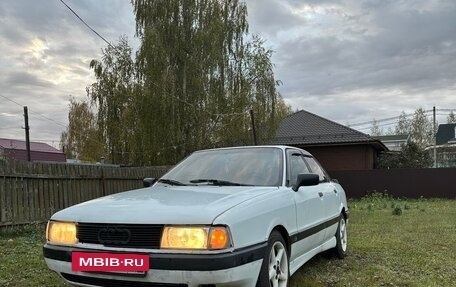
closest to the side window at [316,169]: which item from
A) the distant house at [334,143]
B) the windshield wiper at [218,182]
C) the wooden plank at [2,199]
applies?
the windshield wiper at [218,182]

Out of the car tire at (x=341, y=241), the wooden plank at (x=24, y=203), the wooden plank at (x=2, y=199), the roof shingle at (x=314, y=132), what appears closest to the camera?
the car tire at (x=341, y=241)

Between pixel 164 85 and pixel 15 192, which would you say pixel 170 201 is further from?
pixel 164 85

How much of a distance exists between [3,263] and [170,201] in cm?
342

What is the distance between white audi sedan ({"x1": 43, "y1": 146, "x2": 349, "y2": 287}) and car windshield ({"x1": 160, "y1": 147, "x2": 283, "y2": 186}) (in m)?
0.02

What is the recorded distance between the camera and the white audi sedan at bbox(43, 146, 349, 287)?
10.6 ft

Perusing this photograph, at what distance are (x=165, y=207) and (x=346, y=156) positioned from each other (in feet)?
81.2

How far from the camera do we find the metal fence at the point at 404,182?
69.1 feet

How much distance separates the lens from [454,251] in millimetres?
7047

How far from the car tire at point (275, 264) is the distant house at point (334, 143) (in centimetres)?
2284

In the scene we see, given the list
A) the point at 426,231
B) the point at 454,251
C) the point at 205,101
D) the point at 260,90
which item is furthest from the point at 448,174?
the point at 454,251

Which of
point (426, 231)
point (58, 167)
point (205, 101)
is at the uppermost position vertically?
point (205, 101)

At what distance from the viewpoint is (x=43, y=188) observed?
9031 mm

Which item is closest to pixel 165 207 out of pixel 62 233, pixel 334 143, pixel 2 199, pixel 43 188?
pixel 62 233

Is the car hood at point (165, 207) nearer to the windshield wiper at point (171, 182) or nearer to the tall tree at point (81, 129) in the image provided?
the windshield wiper at point (171, 182)
